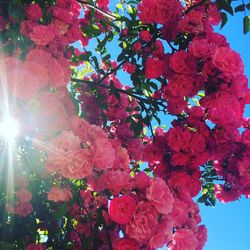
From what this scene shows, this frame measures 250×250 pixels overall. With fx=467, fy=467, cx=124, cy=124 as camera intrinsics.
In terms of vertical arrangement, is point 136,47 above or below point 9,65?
above

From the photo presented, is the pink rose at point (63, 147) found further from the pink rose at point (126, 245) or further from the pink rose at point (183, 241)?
the pink rose at point (183, 241)

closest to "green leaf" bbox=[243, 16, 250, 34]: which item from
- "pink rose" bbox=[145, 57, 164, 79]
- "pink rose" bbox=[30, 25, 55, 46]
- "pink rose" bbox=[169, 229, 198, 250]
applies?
"pink rose" bbox=[145, 57, 164, 79]

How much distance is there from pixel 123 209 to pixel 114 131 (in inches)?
61.7

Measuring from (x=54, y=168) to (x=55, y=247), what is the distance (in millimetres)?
751

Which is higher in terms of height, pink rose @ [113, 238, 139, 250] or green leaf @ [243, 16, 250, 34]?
green leaf @ [243, 16, 250, 34]

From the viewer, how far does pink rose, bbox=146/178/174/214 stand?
6.81 ft

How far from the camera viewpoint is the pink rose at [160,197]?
2.08 m

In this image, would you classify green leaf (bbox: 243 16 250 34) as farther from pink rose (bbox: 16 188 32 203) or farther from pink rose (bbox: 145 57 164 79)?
pink rose (bbox: 16 188 32 203)

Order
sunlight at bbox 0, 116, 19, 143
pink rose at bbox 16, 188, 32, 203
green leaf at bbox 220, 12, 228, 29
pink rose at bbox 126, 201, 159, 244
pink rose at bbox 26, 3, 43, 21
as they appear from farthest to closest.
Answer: green leaf at bbox 220, 12, 228, 29
pink rose at bbox 16, 188, 32, 203
pink rose at bbox 26, 3, 43, 21
sunlight at bbox 0, 116, 19, 143
pink rose at bbox 126, 201, 159, 244

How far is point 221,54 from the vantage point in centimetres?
254

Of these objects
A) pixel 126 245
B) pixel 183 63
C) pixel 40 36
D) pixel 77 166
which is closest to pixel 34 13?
pixel 40 36

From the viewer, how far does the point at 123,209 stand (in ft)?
6.79

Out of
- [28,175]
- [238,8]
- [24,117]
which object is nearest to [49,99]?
[24,117]

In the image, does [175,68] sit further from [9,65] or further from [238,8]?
[9,65]
